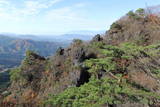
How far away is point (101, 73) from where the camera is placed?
379 inches

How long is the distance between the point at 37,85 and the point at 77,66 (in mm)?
3205

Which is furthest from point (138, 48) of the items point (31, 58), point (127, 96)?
point (31, 58)

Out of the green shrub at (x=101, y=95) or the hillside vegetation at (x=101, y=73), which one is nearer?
the green shrub at (x=101, y=95)

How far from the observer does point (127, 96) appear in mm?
5320

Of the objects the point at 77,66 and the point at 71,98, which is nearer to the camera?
the point at 71,98

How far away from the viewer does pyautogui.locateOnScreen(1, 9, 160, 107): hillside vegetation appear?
5332 mm

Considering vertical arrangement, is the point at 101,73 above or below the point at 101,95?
below

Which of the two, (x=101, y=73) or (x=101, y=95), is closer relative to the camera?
(x=101, y=95)

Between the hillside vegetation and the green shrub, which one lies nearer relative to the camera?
the green shrub

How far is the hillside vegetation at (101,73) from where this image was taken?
533cm

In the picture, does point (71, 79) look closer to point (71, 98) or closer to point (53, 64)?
point (53, 64)

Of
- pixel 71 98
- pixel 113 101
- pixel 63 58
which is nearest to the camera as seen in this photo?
pixel 113 101

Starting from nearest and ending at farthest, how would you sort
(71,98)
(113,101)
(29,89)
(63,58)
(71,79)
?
1. (113,101)
2. (71,98)
3. (71,79)
4. (29,89)
5. (63,58)

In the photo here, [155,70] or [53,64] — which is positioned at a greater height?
[155,70]
